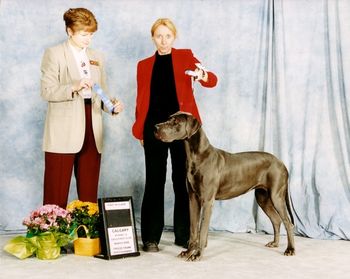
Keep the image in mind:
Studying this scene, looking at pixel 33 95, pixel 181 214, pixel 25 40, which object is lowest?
pixel 181 214

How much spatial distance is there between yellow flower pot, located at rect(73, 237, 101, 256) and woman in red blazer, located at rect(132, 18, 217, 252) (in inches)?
14.1

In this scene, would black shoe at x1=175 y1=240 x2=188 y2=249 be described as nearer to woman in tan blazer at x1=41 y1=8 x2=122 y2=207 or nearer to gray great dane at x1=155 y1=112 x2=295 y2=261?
gray great dane at x1=155 y1=112 x2=295 y2=261

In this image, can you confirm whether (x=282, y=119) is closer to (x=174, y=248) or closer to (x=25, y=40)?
(x=174, y=248)

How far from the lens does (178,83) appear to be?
12.8ft

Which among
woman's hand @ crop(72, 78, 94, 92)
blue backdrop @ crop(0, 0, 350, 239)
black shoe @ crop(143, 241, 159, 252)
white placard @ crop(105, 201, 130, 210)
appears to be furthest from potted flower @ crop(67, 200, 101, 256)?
blue backdrop @ crop(0, 0, 350, 239)

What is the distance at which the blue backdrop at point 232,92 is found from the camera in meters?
4.73

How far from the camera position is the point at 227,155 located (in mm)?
3902

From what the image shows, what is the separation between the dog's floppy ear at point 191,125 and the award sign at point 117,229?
697 millimetres

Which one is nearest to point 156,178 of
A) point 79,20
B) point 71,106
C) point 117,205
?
point 117,205

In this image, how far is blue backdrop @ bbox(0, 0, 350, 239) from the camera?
186 inches

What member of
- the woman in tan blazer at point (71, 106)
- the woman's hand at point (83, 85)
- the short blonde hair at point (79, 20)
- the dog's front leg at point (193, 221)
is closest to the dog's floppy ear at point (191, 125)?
the dog's front leg at point (193, 221)

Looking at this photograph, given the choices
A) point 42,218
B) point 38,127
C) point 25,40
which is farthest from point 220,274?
point 25,40

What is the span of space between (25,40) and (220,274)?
8.55 feet

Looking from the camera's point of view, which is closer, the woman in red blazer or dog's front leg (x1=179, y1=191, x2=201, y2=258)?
dog's front leg (x1=179, y1=191, x2=201, y2=258)
